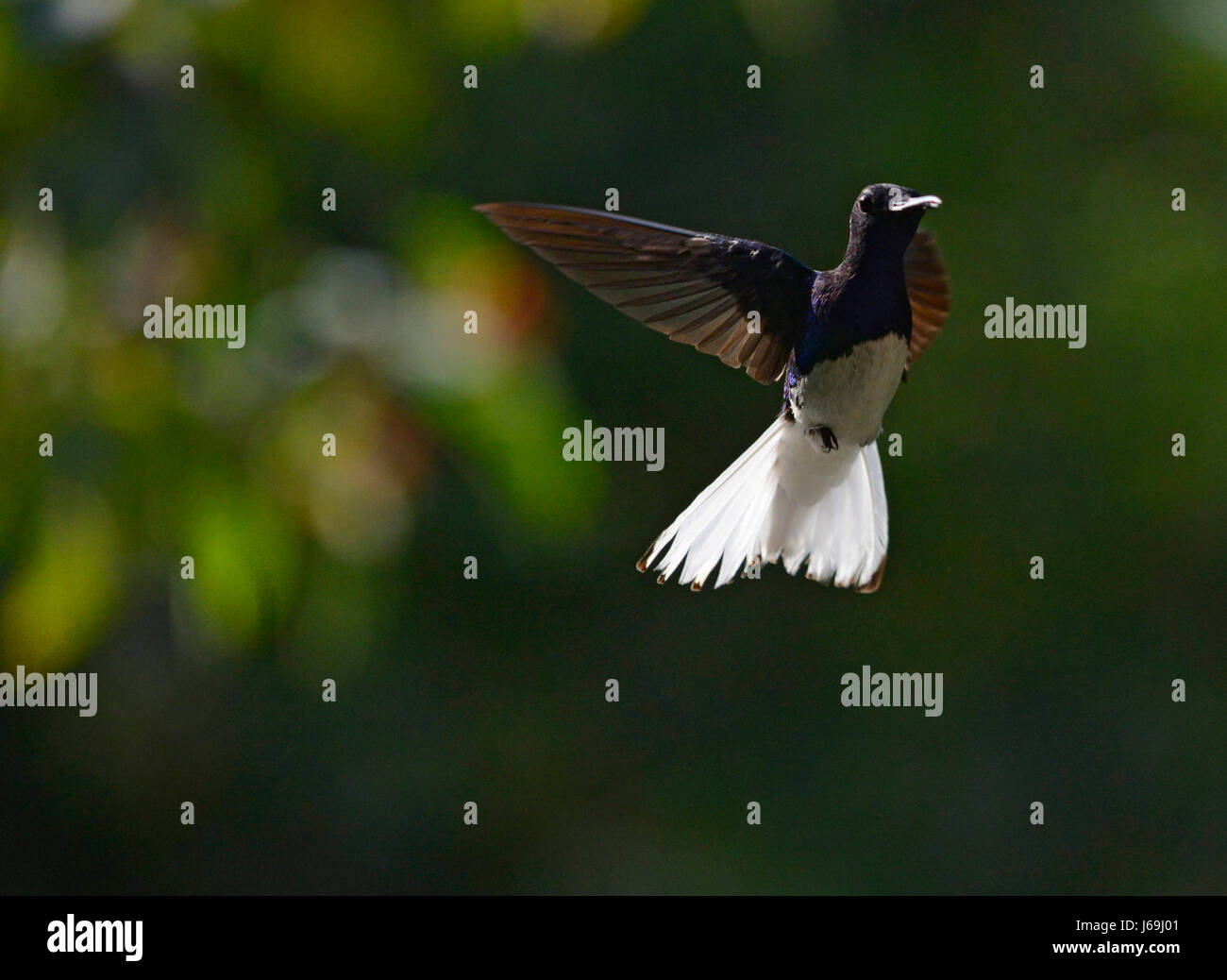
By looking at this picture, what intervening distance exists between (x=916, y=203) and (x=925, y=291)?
25 cm

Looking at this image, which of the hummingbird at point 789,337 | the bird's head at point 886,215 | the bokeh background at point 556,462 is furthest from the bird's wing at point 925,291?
the bokeh background at point 556,462

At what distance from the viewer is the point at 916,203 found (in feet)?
1.54

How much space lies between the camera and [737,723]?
2.76m

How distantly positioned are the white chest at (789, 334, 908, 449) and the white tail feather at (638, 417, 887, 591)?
0.7 inches

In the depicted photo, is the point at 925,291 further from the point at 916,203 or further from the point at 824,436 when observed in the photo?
the point at 916,203

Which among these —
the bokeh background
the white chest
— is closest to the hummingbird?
the white chest

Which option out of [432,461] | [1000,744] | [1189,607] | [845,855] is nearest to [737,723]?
[845,855]

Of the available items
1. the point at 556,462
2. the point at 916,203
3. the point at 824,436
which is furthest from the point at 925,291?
the point at 556,462

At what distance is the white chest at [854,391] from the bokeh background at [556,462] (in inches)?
19.6

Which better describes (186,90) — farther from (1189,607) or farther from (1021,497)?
(1189,607)

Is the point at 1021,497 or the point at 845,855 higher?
the point at 1021,497

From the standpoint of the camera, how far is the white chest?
0.60 metres

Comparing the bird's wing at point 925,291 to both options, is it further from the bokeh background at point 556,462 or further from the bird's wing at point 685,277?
the bokeh background at point 556,462

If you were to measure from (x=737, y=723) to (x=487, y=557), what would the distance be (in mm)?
733
